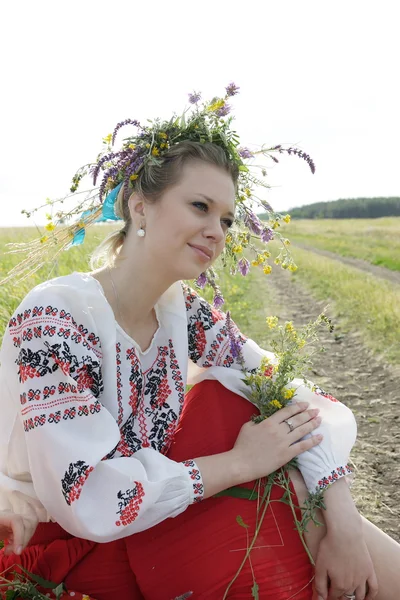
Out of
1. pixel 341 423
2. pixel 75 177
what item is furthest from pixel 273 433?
pixel 75 177

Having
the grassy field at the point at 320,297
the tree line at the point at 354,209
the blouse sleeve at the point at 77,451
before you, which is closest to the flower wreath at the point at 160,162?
the blouse sleeve at the point at 77,451

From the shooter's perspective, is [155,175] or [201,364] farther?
[201,364]

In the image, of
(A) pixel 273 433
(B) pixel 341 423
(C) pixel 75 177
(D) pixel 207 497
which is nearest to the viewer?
(D) pixel 207 497

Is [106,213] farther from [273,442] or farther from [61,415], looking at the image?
[273,442]

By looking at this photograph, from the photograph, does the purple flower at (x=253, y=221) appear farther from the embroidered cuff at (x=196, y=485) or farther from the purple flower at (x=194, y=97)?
the embroidered cuff at (x=196, y=485)

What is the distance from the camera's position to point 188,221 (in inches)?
75.7

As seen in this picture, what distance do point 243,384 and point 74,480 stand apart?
76 centimetres

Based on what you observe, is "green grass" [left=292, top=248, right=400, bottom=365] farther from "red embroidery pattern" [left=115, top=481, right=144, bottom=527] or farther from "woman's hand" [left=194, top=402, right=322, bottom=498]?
"red embroidery pattern" [left=115, top=481, right=144, bottom=527]

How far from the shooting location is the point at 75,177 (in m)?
2.22

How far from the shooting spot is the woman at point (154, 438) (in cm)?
165

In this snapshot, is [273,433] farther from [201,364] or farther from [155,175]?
[155,175]

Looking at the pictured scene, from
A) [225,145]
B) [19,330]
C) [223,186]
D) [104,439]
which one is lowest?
[104,439]

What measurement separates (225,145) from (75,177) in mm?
585

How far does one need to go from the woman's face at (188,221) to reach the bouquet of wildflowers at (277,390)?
367 mm
